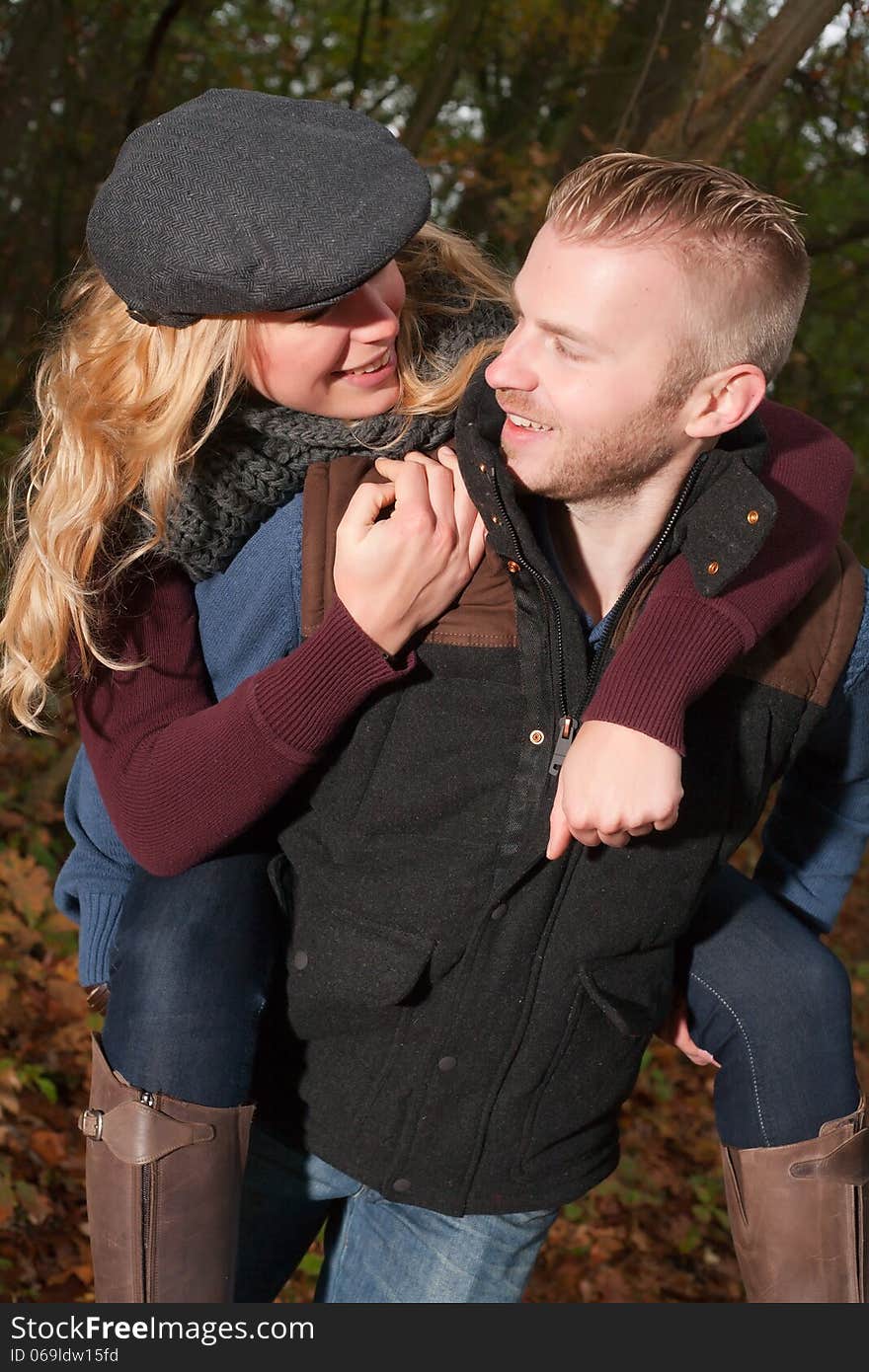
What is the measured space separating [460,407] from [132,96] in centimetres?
519

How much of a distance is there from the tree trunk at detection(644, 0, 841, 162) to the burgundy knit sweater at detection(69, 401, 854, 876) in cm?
275

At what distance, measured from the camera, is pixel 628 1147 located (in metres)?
5.82

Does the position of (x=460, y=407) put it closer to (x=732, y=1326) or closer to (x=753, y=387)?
(x=753, y=387)

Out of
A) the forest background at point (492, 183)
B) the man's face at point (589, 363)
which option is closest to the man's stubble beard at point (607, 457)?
the man's face at point (589, 363)

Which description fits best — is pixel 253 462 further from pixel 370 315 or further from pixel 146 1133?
pixel 146 1133

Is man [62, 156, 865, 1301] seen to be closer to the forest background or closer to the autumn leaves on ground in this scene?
the forest background

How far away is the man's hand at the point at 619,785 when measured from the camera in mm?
1876

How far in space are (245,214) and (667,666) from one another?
884mm

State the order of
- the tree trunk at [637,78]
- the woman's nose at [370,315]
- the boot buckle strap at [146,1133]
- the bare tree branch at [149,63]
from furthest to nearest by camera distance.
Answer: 1. the bare tree branch at [149,63]
2. the tree trunk at [637,78]
3. the woman's nose at [370,315]
4. the boot buckle strap at [146,1133]

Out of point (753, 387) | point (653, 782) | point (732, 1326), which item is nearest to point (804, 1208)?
point (732, 1326)

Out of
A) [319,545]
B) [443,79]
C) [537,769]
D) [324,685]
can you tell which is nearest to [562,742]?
[537,769]

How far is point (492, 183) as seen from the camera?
6863 mm

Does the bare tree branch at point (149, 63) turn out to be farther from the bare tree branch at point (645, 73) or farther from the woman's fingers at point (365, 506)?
the woman's fingers at point (365, 506)

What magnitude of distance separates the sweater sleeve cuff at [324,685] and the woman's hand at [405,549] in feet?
0.09
